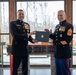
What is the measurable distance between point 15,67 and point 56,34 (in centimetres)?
106

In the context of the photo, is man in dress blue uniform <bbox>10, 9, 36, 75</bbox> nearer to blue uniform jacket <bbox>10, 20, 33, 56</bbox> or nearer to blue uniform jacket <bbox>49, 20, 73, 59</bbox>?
blue uniform jacket <bbox>10, 20, 33, 56</bbox>

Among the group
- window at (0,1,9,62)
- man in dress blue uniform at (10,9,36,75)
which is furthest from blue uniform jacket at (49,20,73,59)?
window at (0,1,9,62)

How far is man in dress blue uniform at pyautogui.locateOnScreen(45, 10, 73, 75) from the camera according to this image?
10.5ft

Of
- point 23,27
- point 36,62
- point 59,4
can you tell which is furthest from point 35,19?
point 23,27

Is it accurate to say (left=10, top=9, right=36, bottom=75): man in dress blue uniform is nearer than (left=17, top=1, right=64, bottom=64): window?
Yes

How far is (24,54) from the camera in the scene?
3516 millimetres

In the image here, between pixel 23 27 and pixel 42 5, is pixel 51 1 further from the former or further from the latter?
pixel 23 27

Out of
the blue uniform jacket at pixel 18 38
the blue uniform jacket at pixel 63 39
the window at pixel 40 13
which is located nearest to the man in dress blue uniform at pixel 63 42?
the blue uniform jacket at pixel 63 39

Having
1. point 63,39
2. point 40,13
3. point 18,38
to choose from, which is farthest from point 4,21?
point 63,39

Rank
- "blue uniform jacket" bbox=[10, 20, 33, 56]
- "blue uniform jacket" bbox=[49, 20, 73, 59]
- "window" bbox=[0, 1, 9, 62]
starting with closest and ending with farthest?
"blue uniform jacket" bbox=[49, 20, 73, 59] < "blue uniform jacket" bbox=[10, 20, 33, 56] < "window" bbox=[0, 1, 9, 62]

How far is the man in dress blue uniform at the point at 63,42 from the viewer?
125 inches

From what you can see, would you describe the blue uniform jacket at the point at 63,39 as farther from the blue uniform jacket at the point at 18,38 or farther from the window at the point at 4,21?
the window at the point at 4,21

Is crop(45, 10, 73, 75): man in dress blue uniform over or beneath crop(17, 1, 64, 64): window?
beneath

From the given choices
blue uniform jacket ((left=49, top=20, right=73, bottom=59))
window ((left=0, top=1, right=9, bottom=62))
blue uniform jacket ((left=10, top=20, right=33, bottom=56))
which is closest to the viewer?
blue uniform jacket ((left=49, top=20, right=73, bottom=59))
